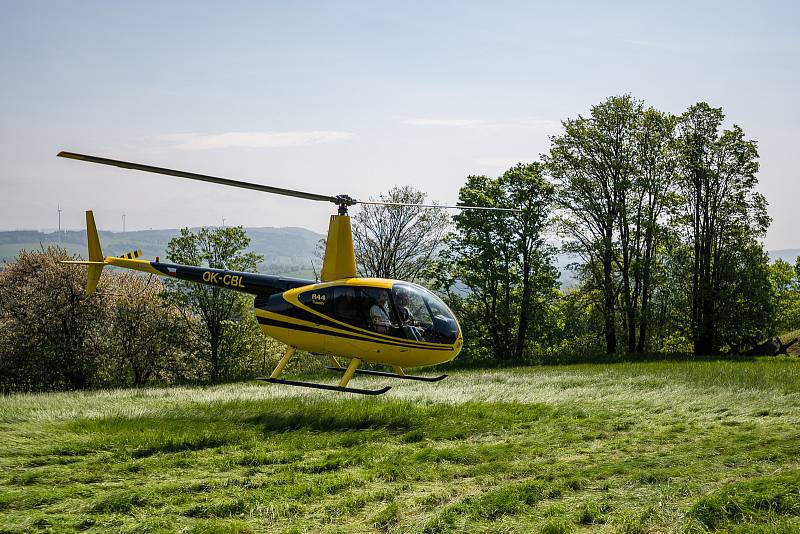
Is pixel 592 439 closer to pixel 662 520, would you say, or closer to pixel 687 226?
pixel 662 520

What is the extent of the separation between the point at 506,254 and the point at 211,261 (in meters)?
15.5

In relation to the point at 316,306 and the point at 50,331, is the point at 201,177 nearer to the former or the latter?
the point at 316,306

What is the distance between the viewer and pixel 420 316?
13.9 m

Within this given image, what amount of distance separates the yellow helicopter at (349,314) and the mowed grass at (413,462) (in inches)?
46.1

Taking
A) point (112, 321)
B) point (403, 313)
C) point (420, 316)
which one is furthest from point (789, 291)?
point (403, 313)

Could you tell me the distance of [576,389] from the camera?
1706 cm

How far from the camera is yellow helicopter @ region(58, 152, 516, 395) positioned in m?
13.8

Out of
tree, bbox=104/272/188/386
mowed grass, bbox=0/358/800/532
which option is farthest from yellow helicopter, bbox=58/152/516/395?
tree, bbox=104/272/188/386

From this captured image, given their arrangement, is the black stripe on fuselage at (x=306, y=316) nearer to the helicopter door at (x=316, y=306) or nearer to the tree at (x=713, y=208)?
the helicopter door at (x=316, y=306)

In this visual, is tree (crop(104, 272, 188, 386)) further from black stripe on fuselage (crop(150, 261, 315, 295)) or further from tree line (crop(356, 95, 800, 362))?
black stripe on fuselage (crop(150, 261, 315, 295))

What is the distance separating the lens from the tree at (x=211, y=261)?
34969 millimetres

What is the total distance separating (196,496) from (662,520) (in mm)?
5493

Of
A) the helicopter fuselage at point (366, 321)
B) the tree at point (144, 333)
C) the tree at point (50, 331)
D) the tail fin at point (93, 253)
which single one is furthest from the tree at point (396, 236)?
the helicopter fuselage at point (366, 321)

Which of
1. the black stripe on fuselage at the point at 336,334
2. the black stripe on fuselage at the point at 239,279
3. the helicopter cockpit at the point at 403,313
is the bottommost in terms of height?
the black stripe on fuselage at the point at 336,334
